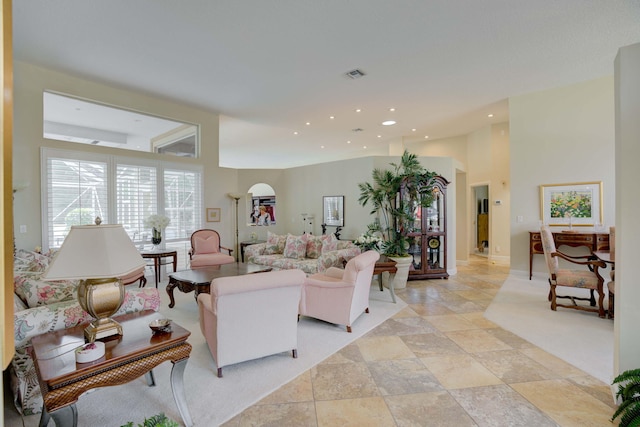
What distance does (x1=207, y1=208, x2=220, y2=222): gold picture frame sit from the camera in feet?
21.3

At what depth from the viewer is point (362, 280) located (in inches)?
140

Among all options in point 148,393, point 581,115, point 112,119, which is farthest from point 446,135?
point 148,393

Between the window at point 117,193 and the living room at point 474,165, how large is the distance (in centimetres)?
18

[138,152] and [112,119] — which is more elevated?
[112,119]

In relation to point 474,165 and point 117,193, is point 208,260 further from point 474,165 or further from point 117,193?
point 474,165

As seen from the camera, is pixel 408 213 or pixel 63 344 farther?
pixel 408 213

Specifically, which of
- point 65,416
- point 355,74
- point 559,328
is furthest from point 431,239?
point 65,416

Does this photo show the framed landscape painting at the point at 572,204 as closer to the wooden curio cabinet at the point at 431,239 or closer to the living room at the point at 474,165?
the living room at the point at 474,165

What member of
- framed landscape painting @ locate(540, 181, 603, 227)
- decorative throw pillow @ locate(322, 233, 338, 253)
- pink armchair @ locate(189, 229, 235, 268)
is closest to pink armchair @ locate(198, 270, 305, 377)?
decorative throw pillow @ locate(322, 233, 338, 253)

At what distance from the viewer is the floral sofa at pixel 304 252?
4.96 metres

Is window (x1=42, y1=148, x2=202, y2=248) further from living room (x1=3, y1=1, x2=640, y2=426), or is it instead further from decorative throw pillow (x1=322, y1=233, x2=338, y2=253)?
decorative throw pillow (x1=322, y1=233, x2=338, y2=253)

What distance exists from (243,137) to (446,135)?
19.4 feet

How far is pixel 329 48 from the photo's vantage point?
3.73 meters

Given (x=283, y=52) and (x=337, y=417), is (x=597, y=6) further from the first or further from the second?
(x=337, y=417)
